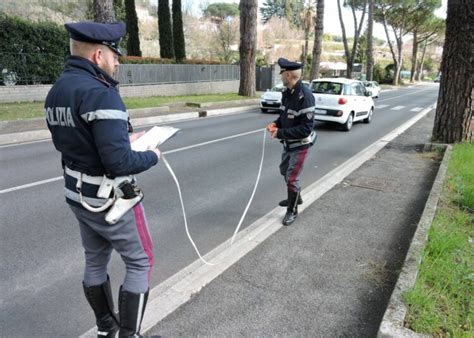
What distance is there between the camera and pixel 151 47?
49.3m

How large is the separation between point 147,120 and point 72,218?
869cm

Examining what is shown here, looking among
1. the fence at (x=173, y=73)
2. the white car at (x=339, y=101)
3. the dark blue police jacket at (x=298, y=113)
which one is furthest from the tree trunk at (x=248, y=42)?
the dark blue police jacket at (x=298, y=113)

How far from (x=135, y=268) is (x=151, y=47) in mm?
50783

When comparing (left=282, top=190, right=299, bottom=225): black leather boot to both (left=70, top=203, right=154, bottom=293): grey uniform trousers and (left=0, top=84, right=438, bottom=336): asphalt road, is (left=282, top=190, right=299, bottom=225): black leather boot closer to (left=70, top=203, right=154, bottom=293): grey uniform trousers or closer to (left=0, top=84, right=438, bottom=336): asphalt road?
(left=0, top=84, right=438, bottom=336): asphalt road

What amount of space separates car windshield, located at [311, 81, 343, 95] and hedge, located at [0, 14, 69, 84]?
441 inches

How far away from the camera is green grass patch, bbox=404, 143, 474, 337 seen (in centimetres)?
261

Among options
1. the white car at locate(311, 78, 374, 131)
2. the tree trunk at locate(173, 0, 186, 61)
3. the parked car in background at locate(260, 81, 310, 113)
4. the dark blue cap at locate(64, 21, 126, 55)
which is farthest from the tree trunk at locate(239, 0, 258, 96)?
the dark blue cap at locate(64, 21, 126, 55)

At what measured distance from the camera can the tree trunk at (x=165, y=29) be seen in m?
25.8

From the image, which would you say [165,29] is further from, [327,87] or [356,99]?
[356,99]

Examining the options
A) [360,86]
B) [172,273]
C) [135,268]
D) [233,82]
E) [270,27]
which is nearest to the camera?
[135,268]

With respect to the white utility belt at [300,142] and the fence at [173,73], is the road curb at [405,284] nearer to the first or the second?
the white utility belt at [300,142]

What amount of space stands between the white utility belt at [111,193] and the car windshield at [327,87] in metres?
11.7

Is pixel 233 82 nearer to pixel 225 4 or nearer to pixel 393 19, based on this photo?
pixel 393 19

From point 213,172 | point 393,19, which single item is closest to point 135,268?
point 213,172
